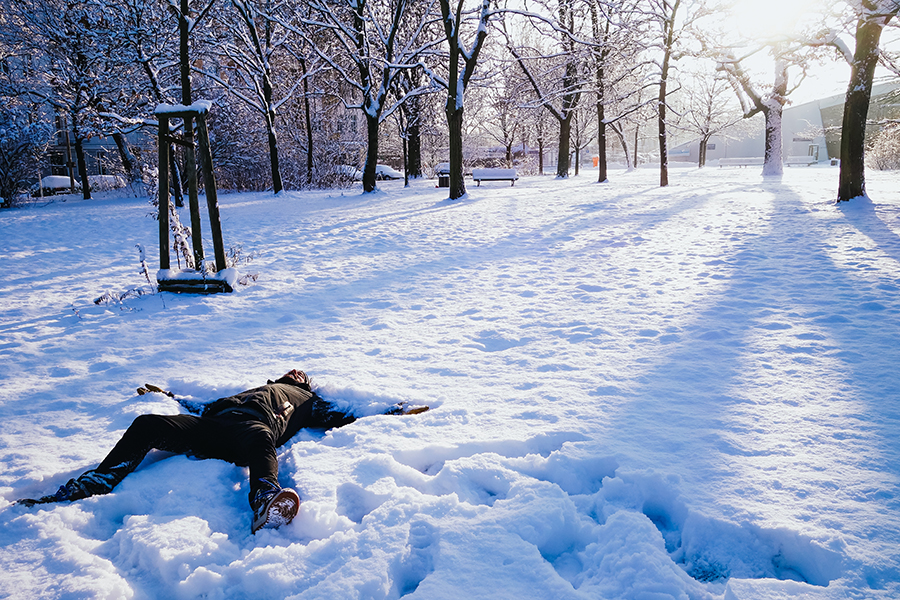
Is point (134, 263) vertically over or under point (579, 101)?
under

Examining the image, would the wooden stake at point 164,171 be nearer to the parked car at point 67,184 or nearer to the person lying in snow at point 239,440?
the person lying in snow at point 239,440

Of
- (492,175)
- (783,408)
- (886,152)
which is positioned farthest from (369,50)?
(886,152)

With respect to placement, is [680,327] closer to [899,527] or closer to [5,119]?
[899,527]

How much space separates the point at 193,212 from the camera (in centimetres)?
630

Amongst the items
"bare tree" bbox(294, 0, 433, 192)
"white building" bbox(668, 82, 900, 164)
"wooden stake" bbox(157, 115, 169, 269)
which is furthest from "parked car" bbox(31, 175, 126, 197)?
"white building" bbox(668, 82, 900, 164)

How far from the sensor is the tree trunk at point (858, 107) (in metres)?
9.34

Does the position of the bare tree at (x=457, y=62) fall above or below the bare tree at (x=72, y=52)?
below

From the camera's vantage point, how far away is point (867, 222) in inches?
317

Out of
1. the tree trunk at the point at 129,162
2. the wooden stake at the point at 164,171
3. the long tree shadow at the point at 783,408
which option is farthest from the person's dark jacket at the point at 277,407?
the tree trunk at the point at 129,162

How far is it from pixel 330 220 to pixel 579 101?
684 inches

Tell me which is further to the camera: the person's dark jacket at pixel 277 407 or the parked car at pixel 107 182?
the parked car at pixel 107 182

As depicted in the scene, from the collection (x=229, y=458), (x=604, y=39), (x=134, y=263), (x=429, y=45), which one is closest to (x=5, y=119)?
(x=429, y=45)

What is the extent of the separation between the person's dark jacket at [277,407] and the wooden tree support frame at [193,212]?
11.9 feet

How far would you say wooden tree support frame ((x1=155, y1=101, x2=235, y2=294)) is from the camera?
6.02 meters
